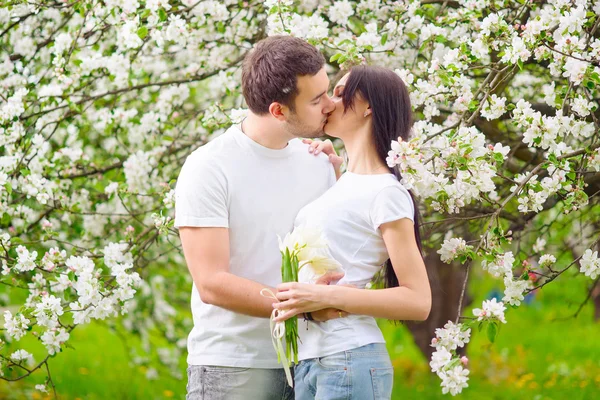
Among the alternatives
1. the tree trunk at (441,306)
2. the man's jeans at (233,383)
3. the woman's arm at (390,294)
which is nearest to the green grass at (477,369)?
the tree trunk at (441,306)

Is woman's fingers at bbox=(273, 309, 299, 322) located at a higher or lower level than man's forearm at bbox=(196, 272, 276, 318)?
lower

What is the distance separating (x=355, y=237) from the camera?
2426 mm

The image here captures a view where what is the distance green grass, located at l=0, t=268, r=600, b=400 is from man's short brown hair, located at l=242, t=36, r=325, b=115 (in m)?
2.18

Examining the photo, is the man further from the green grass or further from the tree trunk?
the tree trunk

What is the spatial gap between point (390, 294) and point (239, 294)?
0.46 m

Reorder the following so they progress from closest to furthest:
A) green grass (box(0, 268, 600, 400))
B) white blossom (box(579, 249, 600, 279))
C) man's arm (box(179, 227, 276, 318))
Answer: man's arm (box(179, 227, 276, 318)), white blossom (box(579, 249, 600, 279)), green grass (box(0, 268, 600, 400))

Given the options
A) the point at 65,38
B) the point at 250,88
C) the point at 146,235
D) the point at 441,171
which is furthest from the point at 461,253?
the point at 65,38

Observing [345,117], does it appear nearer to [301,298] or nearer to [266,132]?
[266,132]

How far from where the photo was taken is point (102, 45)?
443 centimetres

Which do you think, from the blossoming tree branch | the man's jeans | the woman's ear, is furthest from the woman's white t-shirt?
the woman's ear

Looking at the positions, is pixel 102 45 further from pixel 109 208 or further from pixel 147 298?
pixel 147 298

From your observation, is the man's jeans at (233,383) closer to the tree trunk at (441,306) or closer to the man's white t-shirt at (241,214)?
the man's white t-shirt at (241,214)

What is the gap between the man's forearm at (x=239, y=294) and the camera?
243cm

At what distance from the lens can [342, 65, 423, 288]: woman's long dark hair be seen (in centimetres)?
251
